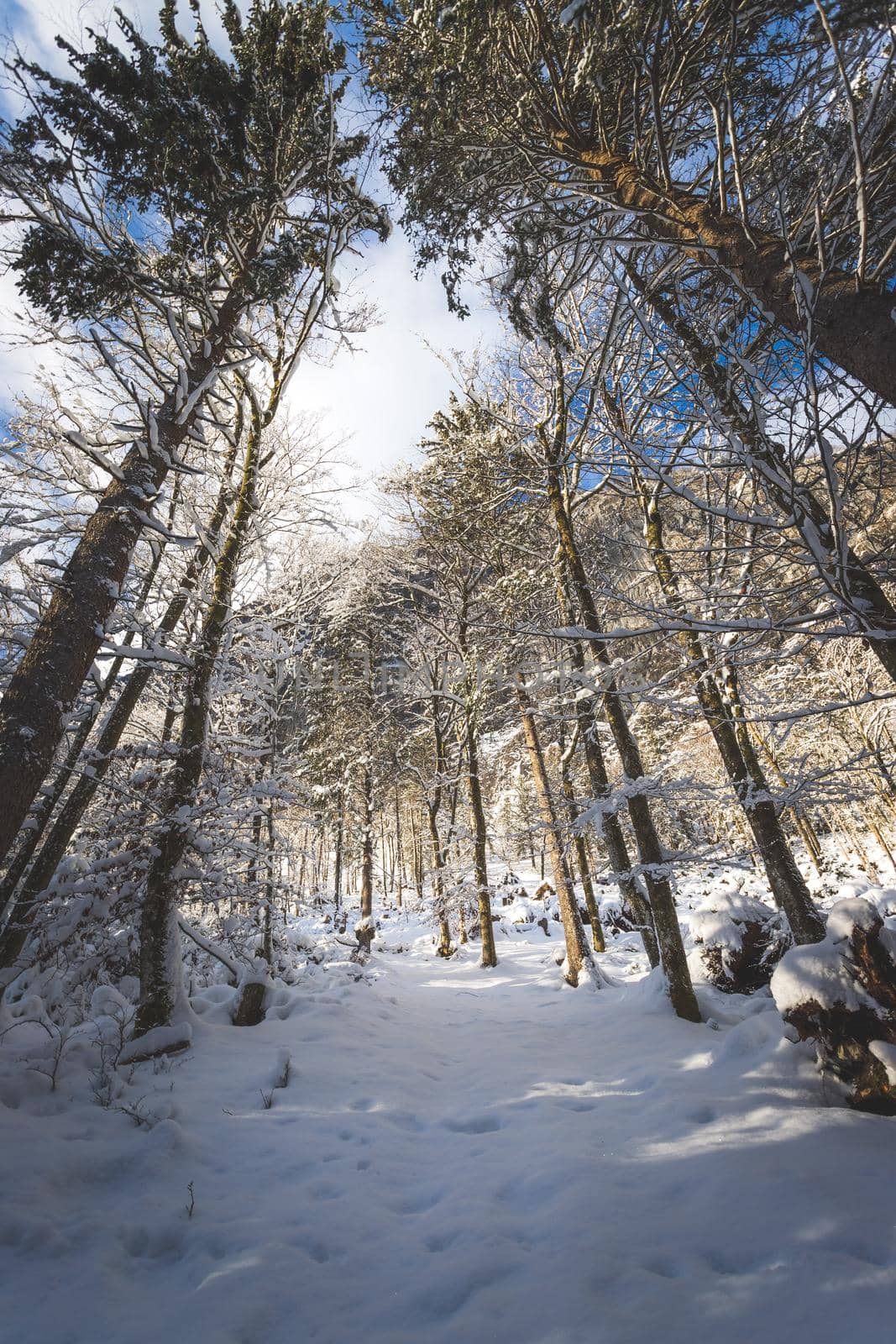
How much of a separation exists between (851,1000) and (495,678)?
5.94 metres

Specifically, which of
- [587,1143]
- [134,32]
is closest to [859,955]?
[587,1143]

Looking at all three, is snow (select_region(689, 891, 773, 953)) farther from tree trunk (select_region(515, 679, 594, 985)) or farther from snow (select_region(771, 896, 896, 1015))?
snow (select_region(771, 896, 896, 1015))

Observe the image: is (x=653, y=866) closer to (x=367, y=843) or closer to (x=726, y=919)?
(x=726, y=919)

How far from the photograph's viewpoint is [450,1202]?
8.61 feet

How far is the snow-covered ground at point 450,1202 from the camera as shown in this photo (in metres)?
1.87

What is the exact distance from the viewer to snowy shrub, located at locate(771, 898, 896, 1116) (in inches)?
113

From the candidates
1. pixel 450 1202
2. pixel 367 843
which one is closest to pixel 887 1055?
pixel 450 1202

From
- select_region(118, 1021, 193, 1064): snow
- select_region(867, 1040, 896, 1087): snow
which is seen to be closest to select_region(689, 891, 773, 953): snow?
select_region(867, 1040, 896, 1087): snow

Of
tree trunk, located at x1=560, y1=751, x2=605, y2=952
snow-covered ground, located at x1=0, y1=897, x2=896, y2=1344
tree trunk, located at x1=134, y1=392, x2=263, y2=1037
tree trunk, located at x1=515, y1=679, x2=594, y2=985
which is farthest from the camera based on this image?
tree trunk, located at x1=560, y1=751, x2=605, y2=952

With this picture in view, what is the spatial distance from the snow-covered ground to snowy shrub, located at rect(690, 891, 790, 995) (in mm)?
1555

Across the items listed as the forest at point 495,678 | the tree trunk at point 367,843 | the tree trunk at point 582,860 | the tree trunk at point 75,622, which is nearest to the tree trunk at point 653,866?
the forest at point 495,678

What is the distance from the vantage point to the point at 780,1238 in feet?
6.87

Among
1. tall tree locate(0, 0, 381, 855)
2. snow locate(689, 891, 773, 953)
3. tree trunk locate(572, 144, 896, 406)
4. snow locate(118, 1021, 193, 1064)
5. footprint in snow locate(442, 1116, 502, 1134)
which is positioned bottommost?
footprint in snow locate(442, 1116, 502, 1134)

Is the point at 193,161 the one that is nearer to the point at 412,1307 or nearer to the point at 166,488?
the point at 166,488
